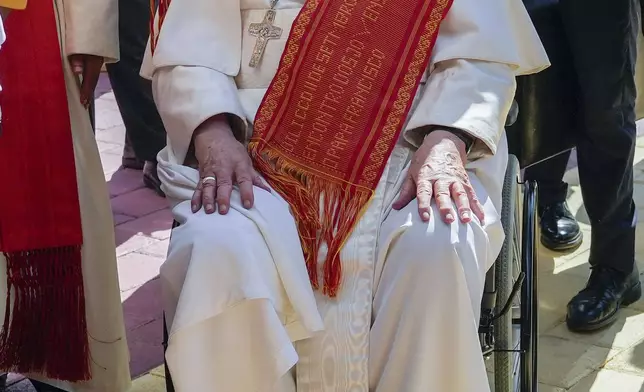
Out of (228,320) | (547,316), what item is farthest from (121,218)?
(228,320)

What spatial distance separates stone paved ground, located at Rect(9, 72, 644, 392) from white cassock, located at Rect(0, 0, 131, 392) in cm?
20

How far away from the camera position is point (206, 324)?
2.24 metres

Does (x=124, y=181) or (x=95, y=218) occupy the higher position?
(x=95, y=218)

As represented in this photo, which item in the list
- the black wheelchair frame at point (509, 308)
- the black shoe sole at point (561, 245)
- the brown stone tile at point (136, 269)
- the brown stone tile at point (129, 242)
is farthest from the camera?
the brown stone tile at point (129, 242)

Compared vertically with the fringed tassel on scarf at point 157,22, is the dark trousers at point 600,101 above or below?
below

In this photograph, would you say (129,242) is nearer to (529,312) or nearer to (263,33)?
(263,33)

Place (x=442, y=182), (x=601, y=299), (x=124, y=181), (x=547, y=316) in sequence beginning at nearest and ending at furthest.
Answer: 1. (x=442, y=182)
2. (x=601, y=299)
3. (x=547, y=316)
4. (x=124, y=181)

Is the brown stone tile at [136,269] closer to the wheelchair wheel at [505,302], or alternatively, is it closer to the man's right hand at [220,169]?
the man's right hand at [220,169]

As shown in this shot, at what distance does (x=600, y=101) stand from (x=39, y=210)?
1746 mm

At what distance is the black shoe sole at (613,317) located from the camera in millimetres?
3650

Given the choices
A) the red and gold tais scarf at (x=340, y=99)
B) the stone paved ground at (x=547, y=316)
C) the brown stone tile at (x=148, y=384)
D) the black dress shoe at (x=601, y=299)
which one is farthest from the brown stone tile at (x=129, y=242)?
the red and gold tais scarf at (x=340, y=99)

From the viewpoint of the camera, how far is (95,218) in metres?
3.08

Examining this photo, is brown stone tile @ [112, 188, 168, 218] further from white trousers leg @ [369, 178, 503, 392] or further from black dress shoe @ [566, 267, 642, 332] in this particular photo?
white trousers leg @ [369, 178, 503, 392]

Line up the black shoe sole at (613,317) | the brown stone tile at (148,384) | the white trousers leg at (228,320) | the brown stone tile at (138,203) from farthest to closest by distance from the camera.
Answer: the brown stone tile at (138,203) → the black shoe sole at (613,317) → the brown stone tile at (148,384) → the white trousers leg at (228,320)
